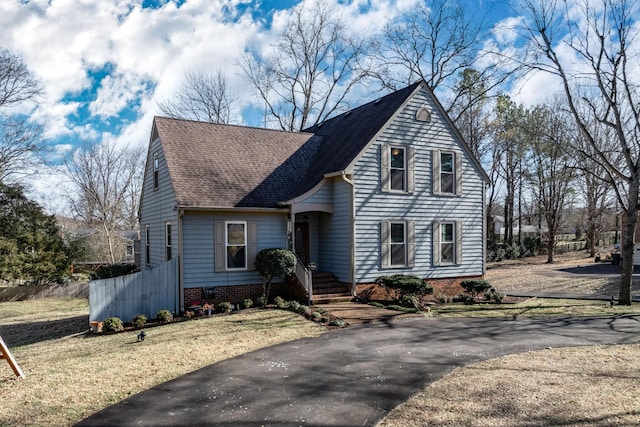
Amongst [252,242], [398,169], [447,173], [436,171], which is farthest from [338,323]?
[447,173]

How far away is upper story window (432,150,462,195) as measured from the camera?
60.1 feet

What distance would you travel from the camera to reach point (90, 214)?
43188mm

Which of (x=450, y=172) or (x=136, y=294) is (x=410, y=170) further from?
(x=136, y=294)

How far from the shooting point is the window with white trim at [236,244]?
1568cm

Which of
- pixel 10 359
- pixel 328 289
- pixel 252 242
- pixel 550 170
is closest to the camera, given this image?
pixel 10 359

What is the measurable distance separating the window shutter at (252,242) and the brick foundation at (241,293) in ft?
2.67

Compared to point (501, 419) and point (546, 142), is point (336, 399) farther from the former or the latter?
point (546, 142)

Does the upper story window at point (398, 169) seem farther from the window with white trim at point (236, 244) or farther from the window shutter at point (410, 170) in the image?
the window with white trim at point (236, 244)

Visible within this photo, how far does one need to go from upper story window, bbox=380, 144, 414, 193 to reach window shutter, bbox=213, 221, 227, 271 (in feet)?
20.6

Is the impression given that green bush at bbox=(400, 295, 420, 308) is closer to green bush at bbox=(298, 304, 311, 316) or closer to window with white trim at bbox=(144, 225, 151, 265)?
green bush at bbox=(298, 304, 311, 316)

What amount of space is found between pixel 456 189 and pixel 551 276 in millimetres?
11621

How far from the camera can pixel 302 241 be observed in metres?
17.9

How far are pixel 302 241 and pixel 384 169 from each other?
4.28 meters

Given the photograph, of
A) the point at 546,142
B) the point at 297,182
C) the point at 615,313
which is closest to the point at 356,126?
the point at 297,182
